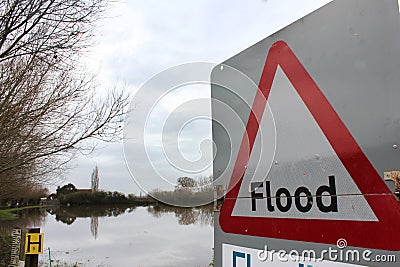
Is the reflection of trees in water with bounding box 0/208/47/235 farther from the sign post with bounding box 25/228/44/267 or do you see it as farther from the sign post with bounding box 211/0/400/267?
the sign post with bounding box 211/0/400/267

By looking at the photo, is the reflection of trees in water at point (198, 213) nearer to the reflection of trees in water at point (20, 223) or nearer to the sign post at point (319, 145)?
the sign post at point (319, 145)

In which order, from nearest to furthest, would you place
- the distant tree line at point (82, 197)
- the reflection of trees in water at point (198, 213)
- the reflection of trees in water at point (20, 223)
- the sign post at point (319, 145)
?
1. the sign post at point (319, 145)
2. the reflection of trees in water at point (198, 213)
3. the reflection of trees in water at point (20, 223)
4. the distant tree line at point (82, 197)

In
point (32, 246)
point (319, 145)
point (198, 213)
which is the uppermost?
point (319, 145)

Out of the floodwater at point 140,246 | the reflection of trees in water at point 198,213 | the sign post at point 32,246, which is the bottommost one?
the floodwater at point 140,246

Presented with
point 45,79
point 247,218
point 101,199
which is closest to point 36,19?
point 45,79

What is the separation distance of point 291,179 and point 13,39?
5.75 metres

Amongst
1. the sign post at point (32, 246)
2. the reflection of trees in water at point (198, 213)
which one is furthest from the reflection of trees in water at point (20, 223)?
Answer: the reflection of trees in water at point (198, 213)

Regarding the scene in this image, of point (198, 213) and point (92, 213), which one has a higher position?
point (198, 213)

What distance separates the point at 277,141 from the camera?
1.57 metres

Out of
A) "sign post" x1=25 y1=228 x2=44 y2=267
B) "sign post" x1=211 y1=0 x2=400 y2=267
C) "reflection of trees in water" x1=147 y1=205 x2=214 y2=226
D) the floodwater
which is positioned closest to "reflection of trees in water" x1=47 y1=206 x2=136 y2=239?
the floodwater

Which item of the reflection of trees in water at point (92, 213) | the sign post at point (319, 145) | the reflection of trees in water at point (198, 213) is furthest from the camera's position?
the reflection of trees in water at point (92, 213)

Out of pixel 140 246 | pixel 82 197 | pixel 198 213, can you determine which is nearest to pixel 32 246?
pixel 198 213

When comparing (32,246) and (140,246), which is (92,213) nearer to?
(140,246)

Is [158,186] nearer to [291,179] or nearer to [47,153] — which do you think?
[291,179]
